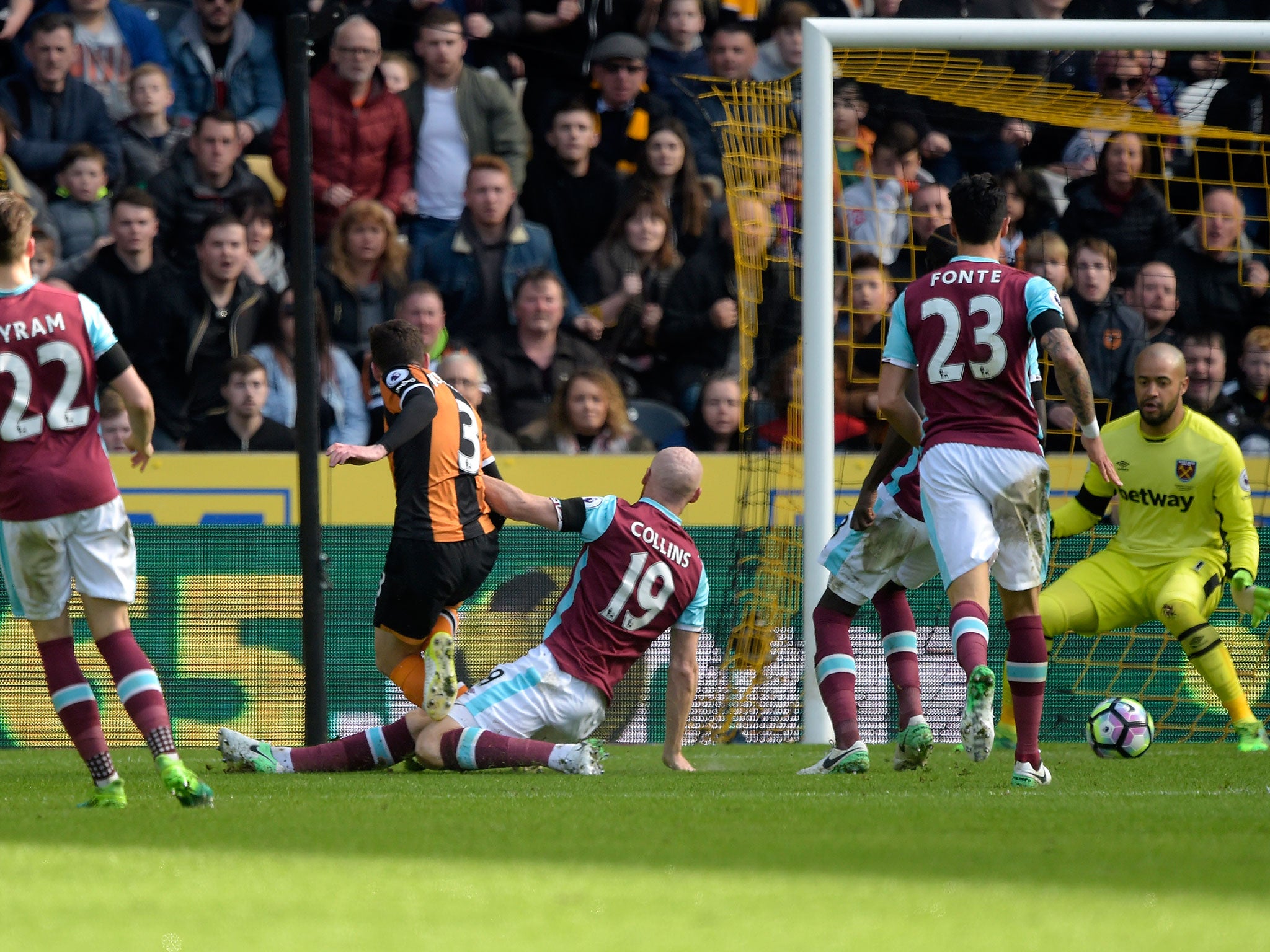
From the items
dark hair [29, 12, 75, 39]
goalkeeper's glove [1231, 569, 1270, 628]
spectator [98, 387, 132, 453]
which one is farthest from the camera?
dark hair [29, 12, 75, 39]

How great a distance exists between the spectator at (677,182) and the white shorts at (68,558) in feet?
22.1

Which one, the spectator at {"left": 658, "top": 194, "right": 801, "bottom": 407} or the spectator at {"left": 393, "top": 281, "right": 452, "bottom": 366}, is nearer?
the spectator at {"left": 393, "top": 281, "right": 452, "bottom": 366}

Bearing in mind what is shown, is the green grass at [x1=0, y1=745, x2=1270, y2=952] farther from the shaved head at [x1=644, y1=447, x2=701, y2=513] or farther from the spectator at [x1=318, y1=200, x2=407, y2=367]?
the spectator at [x1=318, y1=200, x2=407, y2=367]

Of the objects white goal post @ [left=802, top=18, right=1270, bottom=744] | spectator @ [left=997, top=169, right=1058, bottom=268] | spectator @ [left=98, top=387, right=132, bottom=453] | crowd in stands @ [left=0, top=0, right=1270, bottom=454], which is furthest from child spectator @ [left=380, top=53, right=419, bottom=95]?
spectator @ [left=997, top=169, right=1058, bottom=268]

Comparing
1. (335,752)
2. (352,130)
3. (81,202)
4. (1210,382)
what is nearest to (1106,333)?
(1210,382)

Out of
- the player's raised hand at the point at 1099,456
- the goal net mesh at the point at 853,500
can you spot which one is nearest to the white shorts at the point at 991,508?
the player's raised hand at the point at 1099,456

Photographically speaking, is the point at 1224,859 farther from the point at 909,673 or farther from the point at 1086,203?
the point at 1086,203

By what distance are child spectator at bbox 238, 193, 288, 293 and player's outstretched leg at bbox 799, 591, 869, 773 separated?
196 inches

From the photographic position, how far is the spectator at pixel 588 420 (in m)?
10.2

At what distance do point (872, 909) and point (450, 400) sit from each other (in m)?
3.90

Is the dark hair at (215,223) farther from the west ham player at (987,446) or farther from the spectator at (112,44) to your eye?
the west ham player at (987,446)

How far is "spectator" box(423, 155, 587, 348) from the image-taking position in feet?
35.8

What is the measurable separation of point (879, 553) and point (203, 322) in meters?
5.60

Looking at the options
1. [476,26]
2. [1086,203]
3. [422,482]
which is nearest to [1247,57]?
[1086,203]
